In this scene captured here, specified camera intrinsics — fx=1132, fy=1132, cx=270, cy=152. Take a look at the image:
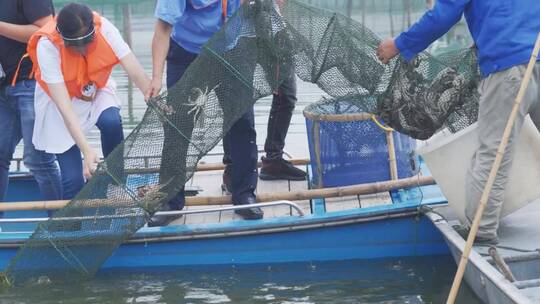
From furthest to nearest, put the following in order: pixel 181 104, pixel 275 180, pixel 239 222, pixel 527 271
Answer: pixel 275 180
pixel 239 222
pixel 181 104
pixel 527 271

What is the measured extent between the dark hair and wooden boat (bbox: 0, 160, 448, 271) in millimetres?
1430

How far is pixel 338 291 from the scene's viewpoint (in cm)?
815

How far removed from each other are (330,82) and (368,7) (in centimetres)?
3193

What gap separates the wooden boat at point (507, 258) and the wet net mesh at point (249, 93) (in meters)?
0.77

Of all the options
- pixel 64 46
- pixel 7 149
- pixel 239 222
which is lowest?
pixel 239 222

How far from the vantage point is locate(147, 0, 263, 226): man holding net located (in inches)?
311

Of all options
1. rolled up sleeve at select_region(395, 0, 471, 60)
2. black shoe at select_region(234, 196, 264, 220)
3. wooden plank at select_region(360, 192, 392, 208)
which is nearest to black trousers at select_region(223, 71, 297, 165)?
black shoe at select_region(234, 196, 264, 220)

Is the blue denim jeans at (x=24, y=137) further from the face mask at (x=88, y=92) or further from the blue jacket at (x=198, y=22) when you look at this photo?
the blue jacket at (x=198, y=22)

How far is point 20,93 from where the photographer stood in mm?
8430

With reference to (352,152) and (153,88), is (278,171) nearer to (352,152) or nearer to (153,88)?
(352,152)

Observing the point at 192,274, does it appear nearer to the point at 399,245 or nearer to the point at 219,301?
the point at 219,301

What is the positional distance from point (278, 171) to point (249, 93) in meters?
1.57

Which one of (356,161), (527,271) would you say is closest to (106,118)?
(356,161)

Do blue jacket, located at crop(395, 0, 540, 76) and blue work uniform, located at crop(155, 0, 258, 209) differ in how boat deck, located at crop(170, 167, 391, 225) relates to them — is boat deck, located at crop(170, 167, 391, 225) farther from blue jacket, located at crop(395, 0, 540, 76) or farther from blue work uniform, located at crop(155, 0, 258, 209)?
blue jacket, located at crop(395, 0, 540, 76)
